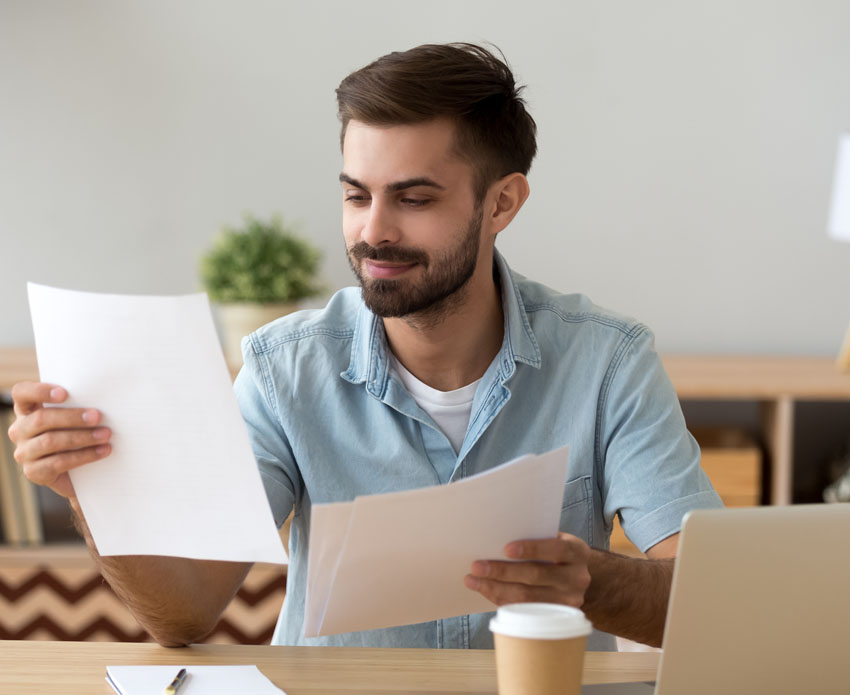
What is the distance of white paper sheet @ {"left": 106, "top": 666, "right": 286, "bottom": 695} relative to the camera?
950 millimetres

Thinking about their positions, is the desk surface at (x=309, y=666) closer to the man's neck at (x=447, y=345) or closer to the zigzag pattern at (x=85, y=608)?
the man's neck at (x=447, y=345)

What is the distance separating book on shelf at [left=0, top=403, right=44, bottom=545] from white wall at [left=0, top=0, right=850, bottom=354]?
434 mm

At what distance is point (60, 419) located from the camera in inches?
38.8

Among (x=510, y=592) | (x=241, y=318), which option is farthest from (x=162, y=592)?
(x=241, y=318)

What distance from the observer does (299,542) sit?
1.36 metres

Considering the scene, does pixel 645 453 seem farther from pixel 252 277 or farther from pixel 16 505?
pixel 16 505

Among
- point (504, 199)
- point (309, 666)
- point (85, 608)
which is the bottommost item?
point (85, 608)

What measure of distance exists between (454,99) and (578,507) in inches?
21.8

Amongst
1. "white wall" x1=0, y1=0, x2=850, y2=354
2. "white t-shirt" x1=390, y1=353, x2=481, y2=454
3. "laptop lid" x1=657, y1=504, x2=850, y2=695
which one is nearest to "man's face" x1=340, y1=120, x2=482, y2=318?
"white t-shirt" x1=390, y1=353, x2=481, y2=454

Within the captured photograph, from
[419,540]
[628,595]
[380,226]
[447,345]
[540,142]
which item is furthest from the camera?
[540,142]

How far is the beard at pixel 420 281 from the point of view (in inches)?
50.6

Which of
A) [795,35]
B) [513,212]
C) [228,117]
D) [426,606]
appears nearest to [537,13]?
[795,35]

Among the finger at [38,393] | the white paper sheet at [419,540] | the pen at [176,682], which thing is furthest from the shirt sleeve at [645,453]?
→ the finger at [38,393]

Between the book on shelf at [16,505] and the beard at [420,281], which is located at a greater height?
the beard at [420,281]
